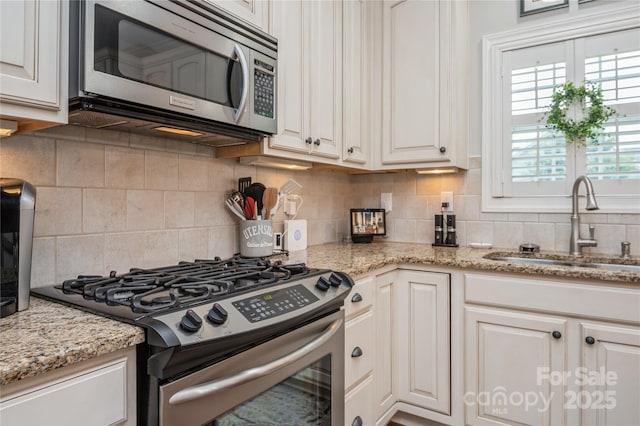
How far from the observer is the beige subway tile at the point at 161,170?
62.4 inches

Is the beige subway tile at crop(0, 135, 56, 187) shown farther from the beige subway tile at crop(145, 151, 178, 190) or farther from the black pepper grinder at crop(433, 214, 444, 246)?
the black pepper grinder at crop(433, 214, 444, 246)

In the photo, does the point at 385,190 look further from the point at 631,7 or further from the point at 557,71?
the point at 631,7

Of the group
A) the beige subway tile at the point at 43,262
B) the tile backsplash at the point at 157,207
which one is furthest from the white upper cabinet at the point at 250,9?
the beige subway tile at the point at 43,262

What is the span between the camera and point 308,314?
3.91ft

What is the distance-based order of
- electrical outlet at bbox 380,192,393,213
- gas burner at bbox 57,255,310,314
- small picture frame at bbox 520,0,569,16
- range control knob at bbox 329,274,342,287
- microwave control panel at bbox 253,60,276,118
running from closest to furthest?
1. gas burner at bbox 57,255,310,314
2. range control knob at bbox 329,274,342,287
3. microwave control panel at bbox 253,60,276,118
4. small picture frame at bbox 520,0,569,16
5. electrical outlet at bbox 380,192,393,213

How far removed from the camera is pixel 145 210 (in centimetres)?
157

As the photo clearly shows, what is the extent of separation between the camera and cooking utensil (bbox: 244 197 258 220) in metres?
1.87

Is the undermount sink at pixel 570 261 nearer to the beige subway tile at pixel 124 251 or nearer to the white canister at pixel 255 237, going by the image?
the white canister at pixel 255 237

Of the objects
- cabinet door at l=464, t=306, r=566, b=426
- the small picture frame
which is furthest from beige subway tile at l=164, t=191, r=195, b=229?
the small picture frame

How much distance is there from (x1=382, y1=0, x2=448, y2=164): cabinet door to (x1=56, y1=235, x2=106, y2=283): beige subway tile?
1639 mm

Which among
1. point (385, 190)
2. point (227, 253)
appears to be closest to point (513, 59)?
point (385, 190)

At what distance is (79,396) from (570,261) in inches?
85.4

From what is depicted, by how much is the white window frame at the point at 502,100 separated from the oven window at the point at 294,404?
5.13 ft

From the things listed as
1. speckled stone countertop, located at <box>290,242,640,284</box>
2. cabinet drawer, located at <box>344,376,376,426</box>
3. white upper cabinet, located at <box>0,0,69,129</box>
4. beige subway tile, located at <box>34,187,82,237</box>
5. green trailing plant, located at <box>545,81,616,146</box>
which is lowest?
cabinet drawer, located at <box>344,376,376,426</box>
